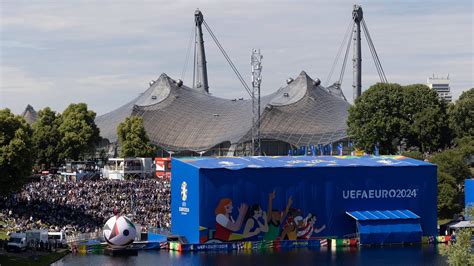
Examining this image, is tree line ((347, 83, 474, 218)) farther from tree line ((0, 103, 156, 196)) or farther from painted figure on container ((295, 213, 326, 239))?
painted figure on container ((295, 213, 326, 239))

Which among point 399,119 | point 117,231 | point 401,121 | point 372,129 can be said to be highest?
point 399,119

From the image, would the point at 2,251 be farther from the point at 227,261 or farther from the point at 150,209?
the point at 150,209

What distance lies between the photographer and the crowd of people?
266ft

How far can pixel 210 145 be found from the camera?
148m

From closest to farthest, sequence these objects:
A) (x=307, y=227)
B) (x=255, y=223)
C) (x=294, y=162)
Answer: (x=255, y=223)
(x=307, y=227)
(x=294, y=162)

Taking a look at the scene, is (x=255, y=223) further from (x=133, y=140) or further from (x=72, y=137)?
(x=133, y=140)

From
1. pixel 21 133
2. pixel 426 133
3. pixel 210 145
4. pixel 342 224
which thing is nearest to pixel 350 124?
pixel 426 133

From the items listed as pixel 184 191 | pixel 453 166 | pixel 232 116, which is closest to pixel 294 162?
pixel 184 191

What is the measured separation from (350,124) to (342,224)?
45223 millimetres

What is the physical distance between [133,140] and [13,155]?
45471mm

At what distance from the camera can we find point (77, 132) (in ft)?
415

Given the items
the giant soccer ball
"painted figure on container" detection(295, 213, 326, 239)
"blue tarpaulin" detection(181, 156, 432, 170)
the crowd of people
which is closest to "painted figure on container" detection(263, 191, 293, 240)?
"painted figure on container" detection(295, 213, 326, 239)

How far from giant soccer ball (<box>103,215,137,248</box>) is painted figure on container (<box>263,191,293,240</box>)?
13.1 m

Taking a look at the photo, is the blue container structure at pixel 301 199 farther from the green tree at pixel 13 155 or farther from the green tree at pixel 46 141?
the green tree at pixel 46 141
